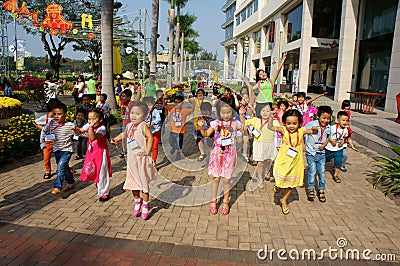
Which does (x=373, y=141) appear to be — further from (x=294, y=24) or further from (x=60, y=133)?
(x=294, y=24)

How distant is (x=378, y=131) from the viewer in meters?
9.04

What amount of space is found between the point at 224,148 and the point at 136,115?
1261 millimetres

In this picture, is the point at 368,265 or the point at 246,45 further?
the point at 246,45

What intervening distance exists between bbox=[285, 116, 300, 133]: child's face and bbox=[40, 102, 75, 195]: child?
3.37m

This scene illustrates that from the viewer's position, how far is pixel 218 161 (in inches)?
165

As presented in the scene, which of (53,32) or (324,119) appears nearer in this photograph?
(324,119)

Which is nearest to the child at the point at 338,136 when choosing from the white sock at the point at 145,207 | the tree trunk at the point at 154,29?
the white sock at the point at 145,207

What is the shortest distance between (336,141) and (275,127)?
5.58ft

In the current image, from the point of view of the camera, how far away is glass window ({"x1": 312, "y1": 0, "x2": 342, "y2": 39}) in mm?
22781

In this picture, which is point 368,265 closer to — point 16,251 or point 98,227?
point 98,227

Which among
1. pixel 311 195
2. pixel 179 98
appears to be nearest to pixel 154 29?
pixel 179 98

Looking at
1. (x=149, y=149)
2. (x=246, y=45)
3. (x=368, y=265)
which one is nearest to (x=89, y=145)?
(x=149, y=149)

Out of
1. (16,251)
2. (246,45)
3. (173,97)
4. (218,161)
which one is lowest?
(16,251)

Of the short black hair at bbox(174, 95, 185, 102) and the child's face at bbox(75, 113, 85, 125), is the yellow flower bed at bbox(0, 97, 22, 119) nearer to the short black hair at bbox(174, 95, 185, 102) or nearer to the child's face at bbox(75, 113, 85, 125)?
the child's face at bbox(75, 113, 85, 125)
